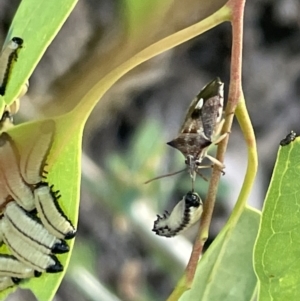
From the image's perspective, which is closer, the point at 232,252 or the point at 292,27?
the point at 232,252

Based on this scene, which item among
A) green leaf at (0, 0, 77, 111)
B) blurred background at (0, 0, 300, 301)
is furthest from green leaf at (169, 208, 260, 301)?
blurred background at (0, 0, 300, 301)

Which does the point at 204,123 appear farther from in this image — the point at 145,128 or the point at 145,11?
the point at 145,128

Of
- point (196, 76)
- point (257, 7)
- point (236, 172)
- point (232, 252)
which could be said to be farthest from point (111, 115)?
point (232, 252)

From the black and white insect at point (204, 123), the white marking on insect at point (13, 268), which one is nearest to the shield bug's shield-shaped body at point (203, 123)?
the black and white insect at point (204, 123)

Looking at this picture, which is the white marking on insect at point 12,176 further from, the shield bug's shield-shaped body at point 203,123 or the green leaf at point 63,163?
the shield bug's shield-shaped body at point 203,123

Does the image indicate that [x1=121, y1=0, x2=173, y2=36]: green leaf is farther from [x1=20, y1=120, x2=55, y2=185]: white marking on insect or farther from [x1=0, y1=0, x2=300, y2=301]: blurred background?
[x1=0, y1=0, x2=300, y2=301]: blurred background

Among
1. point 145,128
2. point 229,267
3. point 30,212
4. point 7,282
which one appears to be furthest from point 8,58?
point 145,128

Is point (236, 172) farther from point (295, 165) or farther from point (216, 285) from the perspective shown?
point (295, 165)
